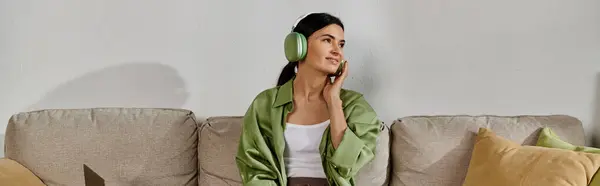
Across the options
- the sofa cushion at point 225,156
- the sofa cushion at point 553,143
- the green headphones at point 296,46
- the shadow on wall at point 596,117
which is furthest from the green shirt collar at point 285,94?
the shadow on wall at point 596,117

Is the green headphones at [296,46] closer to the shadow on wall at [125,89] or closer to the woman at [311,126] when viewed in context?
the woman at [311,126]

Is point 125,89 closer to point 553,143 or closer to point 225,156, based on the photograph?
point 225,156

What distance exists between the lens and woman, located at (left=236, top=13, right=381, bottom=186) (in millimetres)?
1590

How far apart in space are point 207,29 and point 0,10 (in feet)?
2.43

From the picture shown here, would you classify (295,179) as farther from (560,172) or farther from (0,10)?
(0,10)

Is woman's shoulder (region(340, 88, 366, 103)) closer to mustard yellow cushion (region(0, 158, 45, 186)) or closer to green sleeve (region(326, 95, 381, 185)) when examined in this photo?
green sleeve (region(326, 95, 381, 185))

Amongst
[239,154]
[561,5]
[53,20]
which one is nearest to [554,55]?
[561,5]

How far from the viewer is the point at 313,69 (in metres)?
1.61

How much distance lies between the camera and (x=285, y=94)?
1.67 m

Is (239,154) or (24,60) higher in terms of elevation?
(24,60)

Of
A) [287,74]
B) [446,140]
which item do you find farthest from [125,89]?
[446,140]

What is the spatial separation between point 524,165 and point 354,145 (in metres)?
0.45

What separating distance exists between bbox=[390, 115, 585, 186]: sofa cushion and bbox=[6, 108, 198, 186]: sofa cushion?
661mm

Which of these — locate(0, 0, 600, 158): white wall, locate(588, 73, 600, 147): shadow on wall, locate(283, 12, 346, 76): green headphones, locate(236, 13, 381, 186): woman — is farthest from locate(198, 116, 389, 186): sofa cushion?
locate(588, 73, 600, 147): shadow on wall
